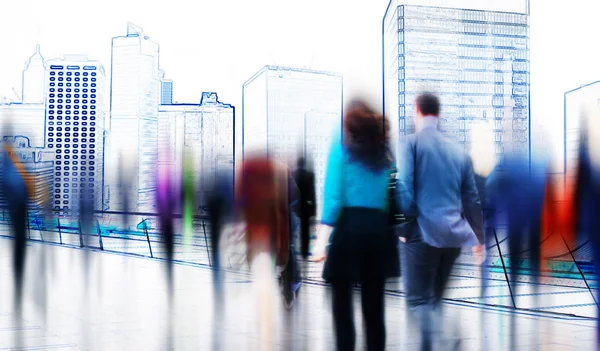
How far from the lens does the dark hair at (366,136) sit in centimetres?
336

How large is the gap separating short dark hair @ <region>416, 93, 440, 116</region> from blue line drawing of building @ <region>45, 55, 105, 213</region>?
8641 mm

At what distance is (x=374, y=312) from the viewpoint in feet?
11.3

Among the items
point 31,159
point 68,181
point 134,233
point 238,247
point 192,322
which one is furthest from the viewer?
point 134,233

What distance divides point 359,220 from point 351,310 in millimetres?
411

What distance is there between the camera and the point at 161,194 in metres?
13.0

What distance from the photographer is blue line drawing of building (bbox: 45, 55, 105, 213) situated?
12.4 meters

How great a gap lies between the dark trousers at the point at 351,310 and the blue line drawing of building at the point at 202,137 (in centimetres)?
441

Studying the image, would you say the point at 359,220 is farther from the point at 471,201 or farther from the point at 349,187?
the point at 471,201

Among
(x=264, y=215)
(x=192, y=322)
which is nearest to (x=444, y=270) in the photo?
(x=264, y=215)

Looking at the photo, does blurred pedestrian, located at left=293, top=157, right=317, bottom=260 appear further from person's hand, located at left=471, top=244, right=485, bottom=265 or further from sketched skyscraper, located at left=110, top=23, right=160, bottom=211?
sketched skyscraper, located at left=110, top=23, right=160, bottom=211

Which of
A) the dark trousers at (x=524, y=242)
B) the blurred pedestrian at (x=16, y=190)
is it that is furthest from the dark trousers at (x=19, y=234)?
the dark trousers at (x=524, y=242)

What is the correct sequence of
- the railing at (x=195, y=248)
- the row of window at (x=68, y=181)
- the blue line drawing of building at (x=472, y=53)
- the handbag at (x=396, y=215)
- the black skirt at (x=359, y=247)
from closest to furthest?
the black skirt at (x=359, y=247), the handbag at (x=396, y=215), the railing at (x=195, y=248), the row of window at (x=68, y=181), the blue line drawing of building at (x=472, y=53)

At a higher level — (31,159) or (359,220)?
(31,159)

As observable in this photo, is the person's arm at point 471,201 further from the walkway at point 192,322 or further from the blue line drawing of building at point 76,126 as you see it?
the blue line drawing of building at point 76,126
